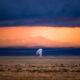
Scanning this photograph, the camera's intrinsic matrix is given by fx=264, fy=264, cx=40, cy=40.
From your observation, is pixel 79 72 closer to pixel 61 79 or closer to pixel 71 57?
pixel 61 79

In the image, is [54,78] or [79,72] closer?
[54,78]

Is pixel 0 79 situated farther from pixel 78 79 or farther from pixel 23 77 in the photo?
pixel 78 79

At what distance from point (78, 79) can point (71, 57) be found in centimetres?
2343

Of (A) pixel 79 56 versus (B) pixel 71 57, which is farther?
(B) pixel 71 57

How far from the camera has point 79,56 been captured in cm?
4200

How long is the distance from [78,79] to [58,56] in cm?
2449

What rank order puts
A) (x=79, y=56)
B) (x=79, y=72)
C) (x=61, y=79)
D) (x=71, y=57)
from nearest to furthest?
1. (x=61, y=79)
2. (x=79, y=72)
3. (x=79, y=56)
4. (x=71, y=57)

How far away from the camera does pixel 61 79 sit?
21297 millimetres

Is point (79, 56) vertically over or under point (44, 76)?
over

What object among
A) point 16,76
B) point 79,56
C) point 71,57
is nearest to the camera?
point 16,76

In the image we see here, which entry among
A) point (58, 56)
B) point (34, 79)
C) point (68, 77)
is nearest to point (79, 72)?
point (68, 77)

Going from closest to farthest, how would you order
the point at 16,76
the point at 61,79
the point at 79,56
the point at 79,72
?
the point at 61,79
the point at 16,76
the point at 79,72
the point at 79,56

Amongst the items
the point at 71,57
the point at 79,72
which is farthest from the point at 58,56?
the point at 79,72

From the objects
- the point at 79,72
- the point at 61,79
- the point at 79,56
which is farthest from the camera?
the point at 79,56
